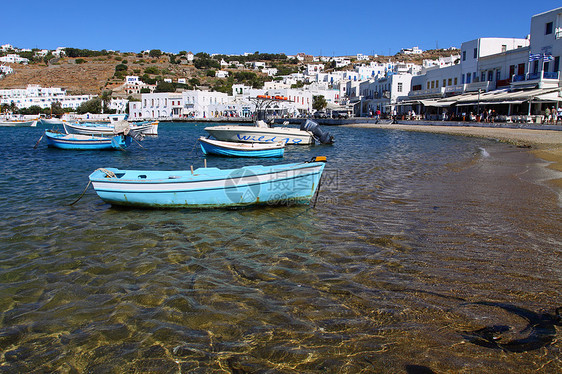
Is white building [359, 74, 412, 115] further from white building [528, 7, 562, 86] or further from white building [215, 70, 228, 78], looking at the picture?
white building [215, 70, 228, 78]

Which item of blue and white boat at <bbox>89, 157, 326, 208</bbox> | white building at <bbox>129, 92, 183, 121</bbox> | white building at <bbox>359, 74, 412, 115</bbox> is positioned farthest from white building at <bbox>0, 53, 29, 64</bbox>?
blue and white boat at <bbox>89, 157, 326, 208</bbox>

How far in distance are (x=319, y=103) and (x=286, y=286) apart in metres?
88.8

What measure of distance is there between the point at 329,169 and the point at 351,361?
13.6 metres

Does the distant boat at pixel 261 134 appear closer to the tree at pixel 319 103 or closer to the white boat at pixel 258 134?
the white boat at pixel 258 134

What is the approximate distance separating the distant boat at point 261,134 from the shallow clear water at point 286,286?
572 inches

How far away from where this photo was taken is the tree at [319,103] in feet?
298

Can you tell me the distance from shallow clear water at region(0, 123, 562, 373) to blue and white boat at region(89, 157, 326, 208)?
0.94 feet

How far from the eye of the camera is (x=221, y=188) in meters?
9.27

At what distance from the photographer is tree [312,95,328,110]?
298 ft

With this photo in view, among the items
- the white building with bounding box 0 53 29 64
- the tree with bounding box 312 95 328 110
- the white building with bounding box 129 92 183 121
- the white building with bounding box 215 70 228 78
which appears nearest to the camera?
the tree with bounding box 312 95 328 110

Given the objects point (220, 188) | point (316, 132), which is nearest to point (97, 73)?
point (316, 132)

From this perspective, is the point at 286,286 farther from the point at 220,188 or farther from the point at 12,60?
the point at 12,60

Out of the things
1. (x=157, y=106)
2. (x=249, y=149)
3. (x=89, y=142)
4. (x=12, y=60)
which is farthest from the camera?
(x=12, y=60)

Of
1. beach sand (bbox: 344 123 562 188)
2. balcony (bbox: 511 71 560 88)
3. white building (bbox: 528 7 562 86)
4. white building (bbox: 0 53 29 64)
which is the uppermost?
white building (bbox: 0 53 29 64)
